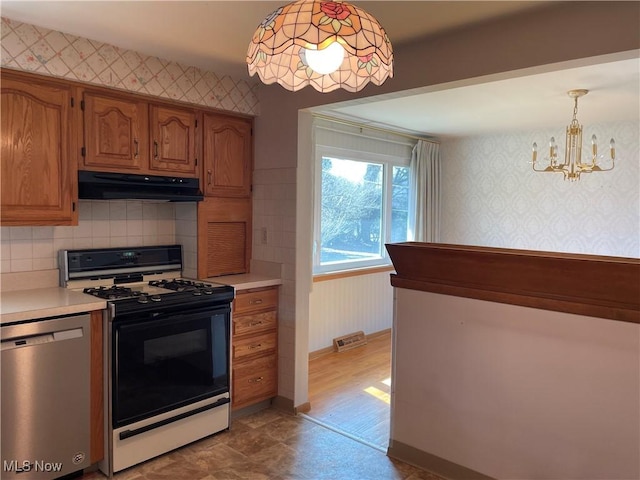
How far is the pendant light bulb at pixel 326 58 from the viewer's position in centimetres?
130

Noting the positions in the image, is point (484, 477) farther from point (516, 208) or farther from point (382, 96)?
point (516, 208)

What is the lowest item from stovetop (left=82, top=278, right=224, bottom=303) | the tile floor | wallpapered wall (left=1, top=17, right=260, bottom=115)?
the tile floor

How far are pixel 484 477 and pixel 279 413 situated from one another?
146 cm

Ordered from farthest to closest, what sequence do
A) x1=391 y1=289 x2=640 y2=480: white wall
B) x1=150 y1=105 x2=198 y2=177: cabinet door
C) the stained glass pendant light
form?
x1=150 y1=105 x2=198 y2=177: cabinet door
x1=391 y1=289 x2=640 y2=480: white wall
the stained glass pendant light

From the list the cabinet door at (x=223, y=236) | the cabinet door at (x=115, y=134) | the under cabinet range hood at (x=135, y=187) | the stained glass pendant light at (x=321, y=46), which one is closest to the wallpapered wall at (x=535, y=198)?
the cabinet door at (x=223, y=236)

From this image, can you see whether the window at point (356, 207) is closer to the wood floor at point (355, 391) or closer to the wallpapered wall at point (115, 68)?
the wood floor at point (355, 391)

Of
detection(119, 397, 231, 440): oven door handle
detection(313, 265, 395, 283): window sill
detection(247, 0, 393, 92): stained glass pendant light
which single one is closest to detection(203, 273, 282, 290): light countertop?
detection(119, 397, 231, 440): oven door handle

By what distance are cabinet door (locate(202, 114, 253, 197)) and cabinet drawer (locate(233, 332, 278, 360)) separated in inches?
40.8

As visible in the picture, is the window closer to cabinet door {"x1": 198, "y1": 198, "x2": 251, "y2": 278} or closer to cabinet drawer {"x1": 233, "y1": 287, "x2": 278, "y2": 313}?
cabinet door {"x1": 198, "y1": 198, "x2": 251, "y2": 278}

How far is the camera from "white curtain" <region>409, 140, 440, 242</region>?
5.57 meters

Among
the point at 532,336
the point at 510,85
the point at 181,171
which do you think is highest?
the point at 510,85

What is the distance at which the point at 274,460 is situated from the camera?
267cm

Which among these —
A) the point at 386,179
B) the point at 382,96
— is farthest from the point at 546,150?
the point at 382,96

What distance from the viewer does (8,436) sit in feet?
7.06
